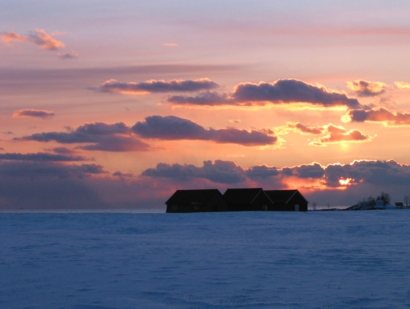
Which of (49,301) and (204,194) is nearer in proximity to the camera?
(49,301)

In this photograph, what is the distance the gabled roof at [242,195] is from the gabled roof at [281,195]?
349cm

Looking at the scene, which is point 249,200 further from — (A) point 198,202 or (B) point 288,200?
(A) point 198,202

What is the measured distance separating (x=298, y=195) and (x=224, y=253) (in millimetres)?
59975

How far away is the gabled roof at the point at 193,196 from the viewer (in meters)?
80.6

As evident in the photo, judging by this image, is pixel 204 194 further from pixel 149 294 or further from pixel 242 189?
pixel 149 294

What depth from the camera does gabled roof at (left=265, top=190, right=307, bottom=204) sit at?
82688mm

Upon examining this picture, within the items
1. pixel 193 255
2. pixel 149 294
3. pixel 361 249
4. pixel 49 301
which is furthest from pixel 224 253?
pixel 49 301

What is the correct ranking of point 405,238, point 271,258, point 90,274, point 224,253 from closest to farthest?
point 90,274 → point 271,258 → point 224,253 → point 405,238

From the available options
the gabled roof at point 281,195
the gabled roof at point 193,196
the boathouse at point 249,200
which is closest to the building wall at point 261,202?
the boathouse at point 249,200

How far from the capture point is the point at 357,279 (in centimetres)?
1838

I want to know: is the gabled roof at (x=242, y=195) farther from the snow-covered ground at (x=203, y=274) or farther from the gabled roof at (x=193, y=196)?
the snow-covered ground at (x=203, y=274)

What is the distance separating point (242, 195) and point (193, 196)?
6696mm

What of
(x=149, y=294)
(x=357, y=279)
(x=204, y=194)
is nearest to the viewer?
(x=149, y=294)

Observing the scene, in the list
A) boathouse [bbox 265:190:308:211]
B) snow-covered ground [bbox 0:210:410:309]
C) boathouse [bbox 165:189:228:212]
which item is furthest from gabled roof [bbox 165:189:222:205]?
snow-covered ground [bbox 0:210:410:309]
